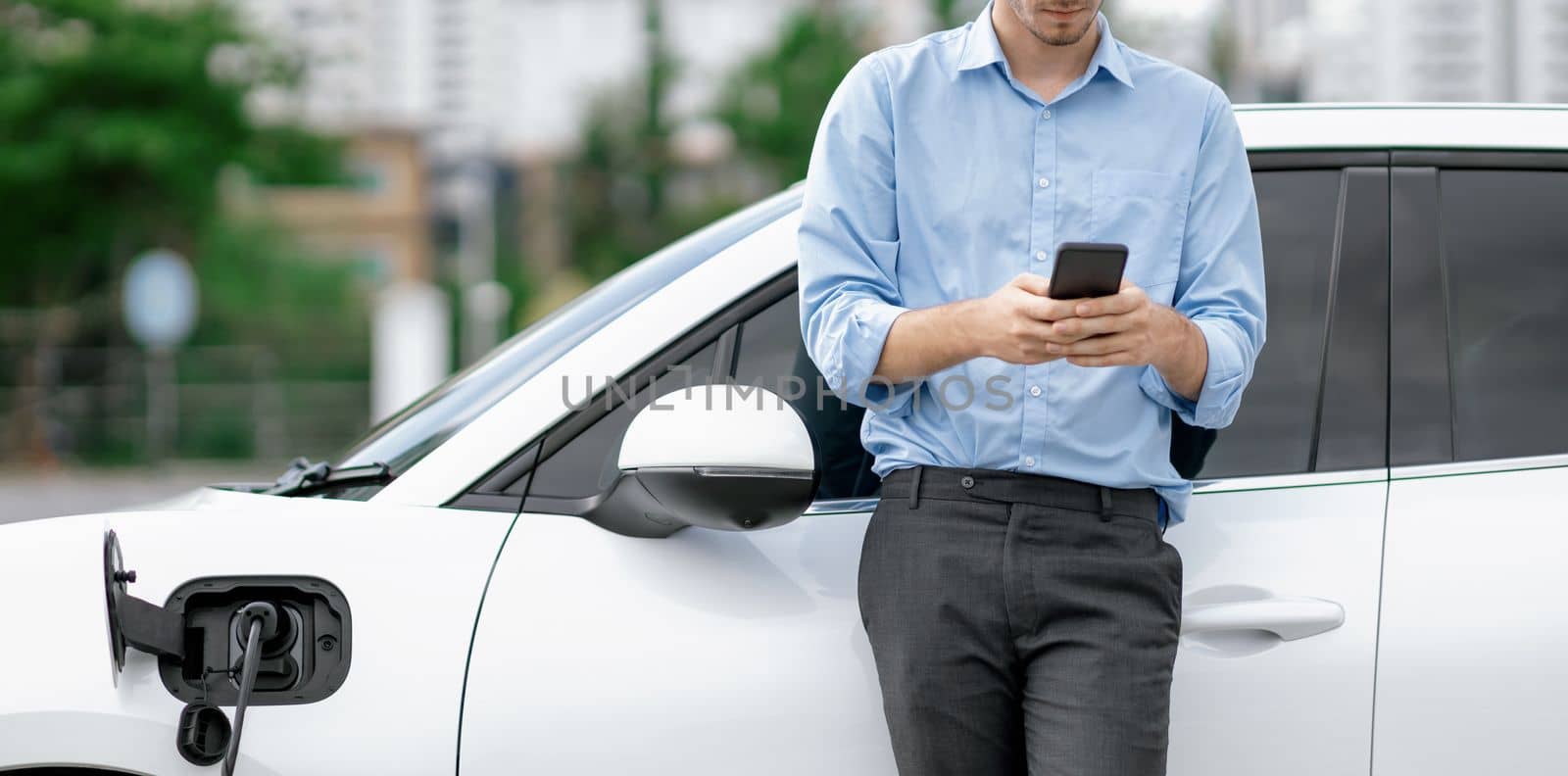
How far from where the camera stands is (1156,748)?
1695 millimetres

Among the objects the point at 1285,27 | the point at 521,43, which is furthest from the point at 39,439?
the point at 521,43

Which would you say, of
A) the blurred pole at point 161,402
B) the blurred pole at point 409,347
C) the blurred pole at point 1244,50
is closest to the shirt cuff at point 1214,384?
the blurred pole at point 409,347

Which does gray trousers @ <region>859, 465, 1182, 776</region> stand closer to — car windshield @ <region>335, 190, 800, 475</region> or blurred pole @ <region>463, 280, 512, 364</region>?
car windshield @ <region>335, 190, 800, 475</region>

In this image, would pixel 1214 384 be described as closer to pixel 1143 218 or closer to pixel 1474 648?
pixel 1143 218

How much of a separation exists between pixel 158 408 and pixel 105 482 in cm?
272

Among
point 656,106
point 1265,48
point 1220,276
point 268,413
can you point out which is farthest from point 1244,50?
point 1220,276

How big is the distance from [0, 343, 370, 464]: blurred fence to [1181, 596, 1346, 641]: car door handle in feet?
65.6

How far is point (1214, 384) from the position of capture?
5.66 ft

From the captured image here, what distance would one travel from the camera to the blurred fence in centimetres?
2022

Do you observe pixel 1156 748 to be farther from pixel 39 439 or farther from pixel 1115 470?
pixel 39 439

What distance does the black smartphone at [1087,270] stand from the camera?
1.46m

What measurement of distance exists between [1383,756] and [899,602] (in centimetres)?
69

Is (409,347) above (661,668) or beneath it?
beneath

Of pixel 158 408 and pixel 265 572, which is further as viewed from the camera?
pixel 158 408
